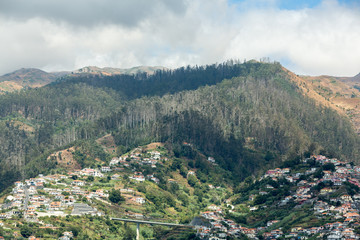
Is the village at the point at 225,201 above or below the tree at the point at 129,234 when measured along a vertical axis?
above

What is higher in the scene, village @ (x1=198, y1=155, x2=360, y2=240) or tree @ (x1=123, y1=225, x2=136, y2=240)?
village @ (x1=198, y1=155, x2=360, y2=240)

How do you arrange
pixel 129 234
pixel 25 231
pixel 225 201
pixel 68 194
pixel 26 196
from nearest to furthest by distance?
pixel 25 231, pixel 129 234, pixel 26 196, pixel 68 194, pixel 225 201

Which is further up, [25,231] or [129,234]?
[25,231]

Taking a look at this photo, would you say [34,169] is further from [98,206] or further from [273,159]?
[273,159]

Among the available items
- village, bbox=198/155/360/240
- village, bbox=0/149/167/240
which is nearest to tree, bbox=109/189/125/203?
village, bbox=0/149/167/240

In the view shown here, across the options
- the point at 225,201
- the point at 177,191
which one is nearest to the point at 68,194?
the point at 177,191

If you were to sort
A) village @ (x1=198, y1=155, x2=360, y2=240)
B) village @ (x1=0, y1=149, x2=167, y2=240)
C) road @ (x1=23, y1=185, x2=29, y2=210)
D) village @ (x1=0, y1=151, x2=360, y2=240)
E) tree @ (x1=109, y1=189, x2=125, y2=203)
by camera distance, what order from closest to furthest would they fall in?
village @ (x1=198, y1=155, x2=360, y2=240) → village @ (x1=0, y1=151, x2=360, y2=240) → village @ (x1=0, y1=149, x2=167, y2=240) → road @ (x1=23, y1=185, x2=29, y2=210) → tree @ (x1=109, y1=189, x2=125, y2=203)

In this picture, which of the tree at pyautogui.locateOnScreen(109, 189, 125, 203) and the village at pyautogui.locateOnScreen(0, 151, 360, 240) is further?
the tree at pyautogui.locateOnScreen(109, 189, 125, 203)

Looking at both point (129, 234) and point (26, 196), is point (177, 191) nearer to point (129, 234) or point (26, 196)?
point (129, 234)

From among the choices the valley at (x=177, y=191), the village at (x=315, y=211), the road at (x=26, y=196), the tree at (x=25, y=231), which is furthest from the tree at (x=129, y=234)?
the road at (x=26, y=196)

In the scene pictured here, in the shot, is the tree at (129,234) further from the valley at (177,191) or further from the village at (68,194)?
the village at (68,194)

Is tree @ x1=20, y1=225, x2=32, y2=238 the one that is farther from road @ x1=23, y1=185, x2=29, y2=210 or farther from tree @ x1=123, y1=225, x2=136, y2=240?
tree @ x1=123, y1=225, x2=136, y2=240
